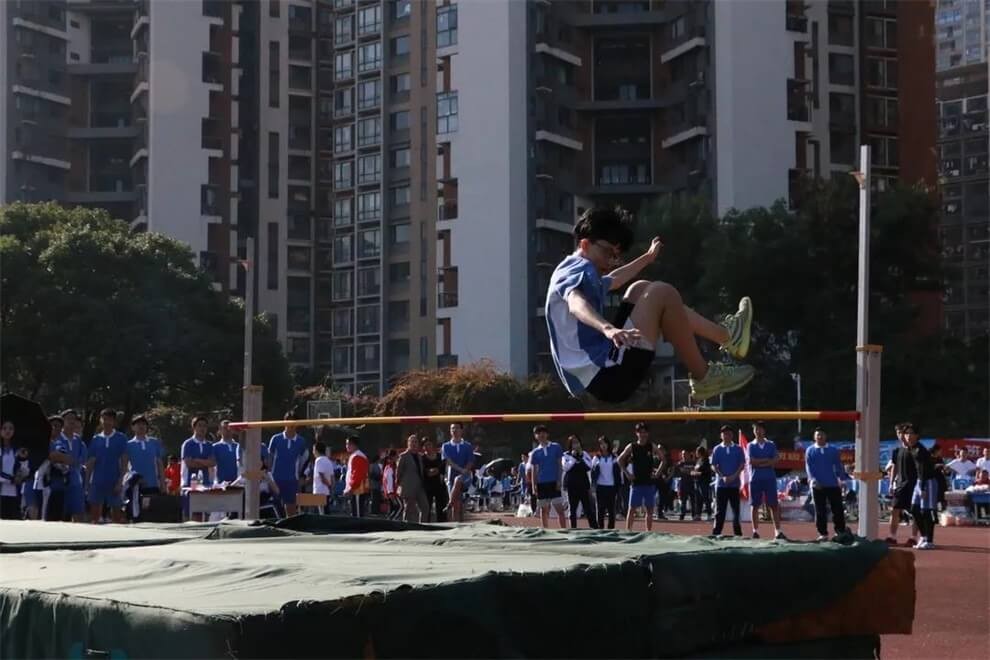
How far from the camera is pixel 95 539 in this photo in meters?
5.05

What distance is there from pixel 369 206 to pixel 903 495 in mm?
48496

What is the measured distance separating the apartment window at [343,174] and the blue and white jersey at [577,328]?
58.4 metres

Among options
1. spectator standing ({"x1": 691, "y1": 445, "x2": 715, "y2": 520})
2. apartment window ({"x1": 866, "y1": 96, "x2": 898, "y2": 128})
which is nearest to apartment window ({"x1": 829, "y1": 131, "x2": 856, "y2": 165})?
apartment window ({"x1": 866, "y1": 96, "x2": 898, "y2": 128})

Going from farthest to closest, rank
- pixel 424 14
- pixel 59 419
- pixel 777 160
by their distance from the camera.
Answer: pixel 424 14 → pixel 777 160 → pixel 59 419

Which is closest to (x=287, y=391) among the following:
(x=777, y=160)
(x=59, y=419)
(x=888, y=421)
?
(x=888, y=421)

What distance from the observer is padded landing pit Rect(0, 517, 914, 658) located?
283cm

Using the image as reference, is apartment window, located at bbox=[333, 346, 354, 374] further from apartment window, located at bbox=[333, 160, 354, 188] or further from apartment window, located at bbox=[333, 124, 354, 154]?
apartment window, located at bbox=[333, 124, 354, 154]

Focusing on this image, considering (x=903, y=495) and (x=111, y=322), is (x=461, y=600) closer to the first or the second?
(x=903, y=495)

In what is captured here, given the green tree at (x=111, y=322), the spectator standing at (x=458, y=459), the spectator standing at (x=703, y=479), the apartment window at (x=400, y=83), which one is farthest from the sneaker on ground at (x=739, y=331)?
the apartment window at (x=400, y=83)

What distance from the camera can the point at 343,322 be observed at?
6394 centimetres

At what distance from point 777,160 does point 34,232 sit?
28077mm

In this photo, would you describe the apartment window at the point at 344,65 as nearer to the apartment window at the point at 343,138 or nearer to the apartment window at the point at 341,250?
the apartment window at the point at 343,138

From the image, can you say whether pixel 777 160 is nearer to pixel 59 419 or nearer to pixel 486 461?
pixel 486 461

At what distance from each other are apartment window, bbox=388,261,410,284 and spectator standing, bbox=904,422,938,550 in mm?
46250
